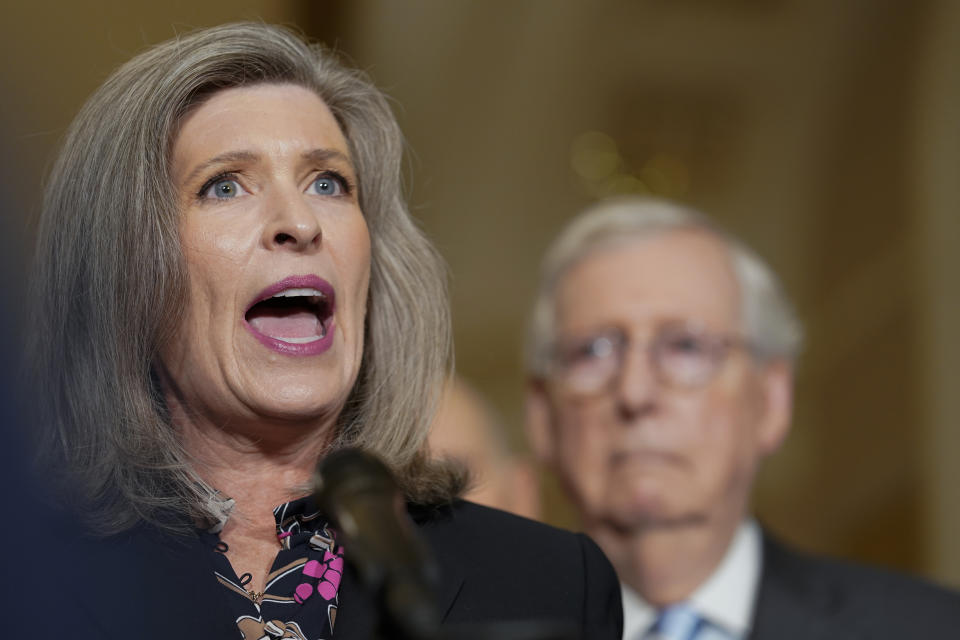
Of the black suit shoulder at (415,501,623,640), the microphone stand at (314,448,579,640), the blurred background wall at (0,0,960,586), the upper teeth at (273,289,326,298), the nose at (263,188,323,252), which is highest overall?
the nose at (263,188,323,252)

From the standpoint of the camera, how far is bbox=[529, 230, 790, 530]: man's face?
297 cm

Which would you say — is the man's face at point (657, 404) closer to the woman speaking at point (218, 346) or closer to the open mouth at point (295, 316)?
the woman speaking at point (218, 346)

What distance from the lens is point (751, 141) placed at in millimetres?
8570

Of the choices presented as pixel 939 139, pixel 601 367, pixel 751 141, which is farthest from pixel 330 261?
pixel 751 141

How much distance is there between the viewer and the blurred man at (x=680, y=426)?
115 inches

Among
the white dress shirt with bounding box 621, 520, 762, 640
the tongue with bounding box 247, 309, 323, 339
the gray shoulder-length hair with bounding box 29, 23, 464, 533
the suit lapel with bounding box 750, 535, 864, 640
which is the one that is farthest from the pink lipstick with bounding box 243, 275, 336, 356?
the suit lapel with bounding box 750, 535, 864, 640

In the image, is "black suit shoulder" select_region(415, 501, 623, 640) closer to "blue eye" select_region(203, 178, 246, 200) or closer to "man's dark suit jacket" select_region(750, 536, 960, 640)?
"blue eye" select_region(203, 178, 246, 200)

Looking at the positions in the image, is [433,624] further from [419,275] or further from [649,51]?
[649,51]

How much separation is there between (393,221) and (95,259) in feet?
1.51

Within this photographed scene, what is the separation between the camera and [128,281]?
1.58 metres

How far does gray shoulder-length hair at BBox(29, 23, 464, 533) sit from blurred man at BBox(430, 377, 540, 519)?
1.55m

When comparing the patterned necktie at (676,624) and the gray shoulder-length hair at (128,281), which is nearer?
the gray shoulder-length hair at (128,281)

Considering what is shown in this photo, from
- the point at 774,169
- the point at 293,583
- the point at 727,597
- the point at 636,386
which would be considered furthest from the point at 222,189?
the point at 774,169

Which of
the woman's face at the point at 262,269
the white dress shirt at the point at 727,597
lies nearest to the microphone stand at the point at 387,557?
the woman's face at the point at 262,269
